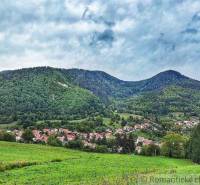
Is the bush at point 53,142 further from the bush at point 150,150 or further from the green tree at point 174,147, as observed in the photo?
the green tree at point 174,147

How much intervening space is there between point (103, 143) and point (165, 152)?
38427mm

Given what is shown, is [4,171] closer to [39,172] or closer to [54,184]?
[39,172]

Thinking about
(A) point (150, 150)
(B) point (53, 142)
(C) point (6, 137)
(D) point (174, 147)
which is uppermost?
(C) point (6, 137)

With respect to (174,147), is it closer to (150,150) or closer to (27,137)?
(150,150)

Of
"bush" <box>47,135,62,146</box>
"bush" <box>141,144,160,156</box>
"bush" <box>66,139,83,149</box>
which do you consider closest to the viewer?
"bush" <box>141,144,160,156</box>

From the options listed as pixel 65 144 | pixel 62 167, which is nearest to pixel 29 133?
pixel 65 144

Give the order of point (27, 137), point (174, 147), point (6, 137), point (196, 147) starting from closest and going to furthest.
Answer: point (196, 147)
point (6, 137)
point (174, 147)
point (27, 137)

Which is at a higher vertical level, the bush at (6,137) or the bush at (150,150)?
the bush at (6,137)

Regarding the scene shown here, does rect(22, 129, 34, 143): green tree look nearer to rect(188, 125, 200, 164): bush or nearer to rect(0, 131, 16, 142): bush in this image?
rect(0, 131, 16, 142): bush

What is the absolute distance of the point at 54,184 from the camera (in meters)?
40.4

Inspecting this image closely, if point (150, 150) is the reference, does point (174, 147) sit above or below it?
above

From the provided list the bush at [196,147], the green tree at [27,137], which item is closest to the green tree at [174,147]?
the bush at [196,147]

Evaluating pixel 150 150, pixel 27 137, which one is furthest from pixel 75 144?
pixel 150 150

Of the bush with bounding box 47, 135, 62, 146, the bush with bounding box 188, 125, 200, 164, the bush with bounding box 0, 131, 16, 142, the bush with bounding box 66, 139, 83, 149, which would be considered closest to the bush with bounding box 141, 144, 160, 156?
the bush with bounding box 66, 139, 83, 149
